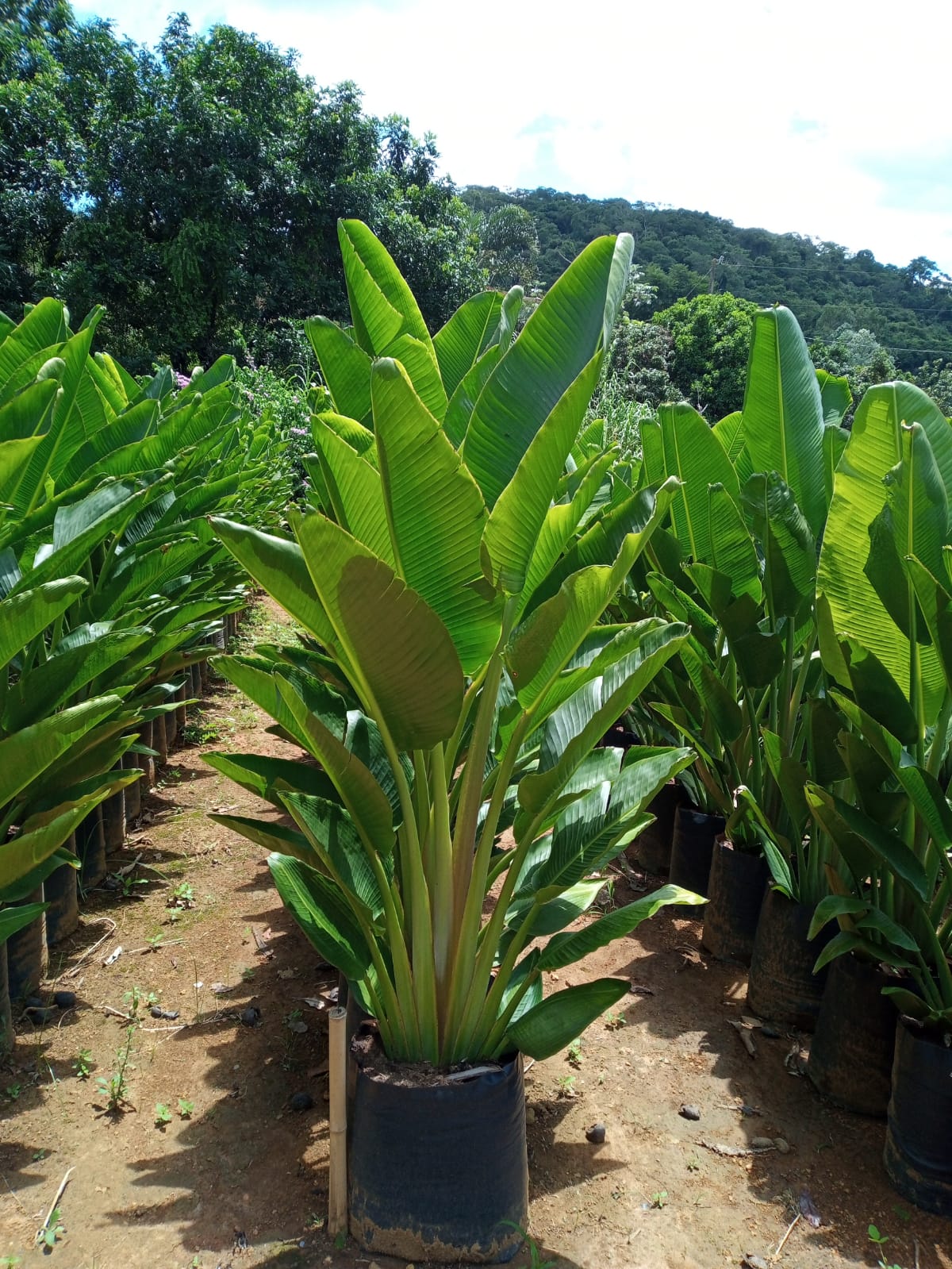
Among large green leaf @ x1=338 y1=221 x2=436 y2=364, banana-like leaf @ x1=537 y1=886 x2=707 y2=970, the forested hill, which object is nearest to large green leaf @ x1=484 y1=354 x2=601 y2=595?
large green leaf @ x1=338 y1=221 x2=436 y2=364

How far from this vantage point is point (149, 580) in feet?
8.87

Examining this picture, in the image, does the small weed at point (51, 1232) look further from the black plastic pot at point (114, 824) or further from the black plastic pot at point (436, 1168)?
the black plastic pot at point (114, 824)

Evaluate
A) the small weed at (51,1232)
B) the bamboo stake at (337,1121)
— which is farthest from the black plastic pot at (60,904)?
the bamboo stake at (337,1121)

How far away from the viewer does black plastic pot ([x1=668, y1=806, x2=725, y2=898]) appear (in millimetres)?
3305

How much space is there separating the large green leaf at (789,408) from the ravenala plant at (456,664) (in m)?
1.01

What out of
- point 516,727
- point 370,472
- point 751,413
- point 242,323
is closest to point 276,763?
point 516,727

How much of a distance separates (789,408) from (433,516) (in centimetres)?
171

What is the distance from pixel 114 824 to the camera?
322cm

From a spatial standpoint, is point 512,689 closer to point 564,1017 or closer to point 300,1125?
point 564,1017

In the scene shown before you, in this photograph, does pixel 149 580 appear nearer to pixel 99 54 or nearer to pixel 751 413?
pixel 751 413

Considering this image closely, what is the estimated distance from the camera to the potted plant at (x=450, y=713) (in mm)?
1341

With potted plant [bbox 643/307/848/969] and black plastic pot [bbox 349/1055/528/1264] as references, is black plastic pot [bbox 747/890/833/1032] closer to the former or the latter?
potted plant [bbox 643/307/848/969]

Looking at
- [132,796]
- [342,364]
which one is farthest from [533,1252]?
[132,796]

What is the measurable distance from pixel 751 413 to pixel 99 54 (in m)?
22.2
